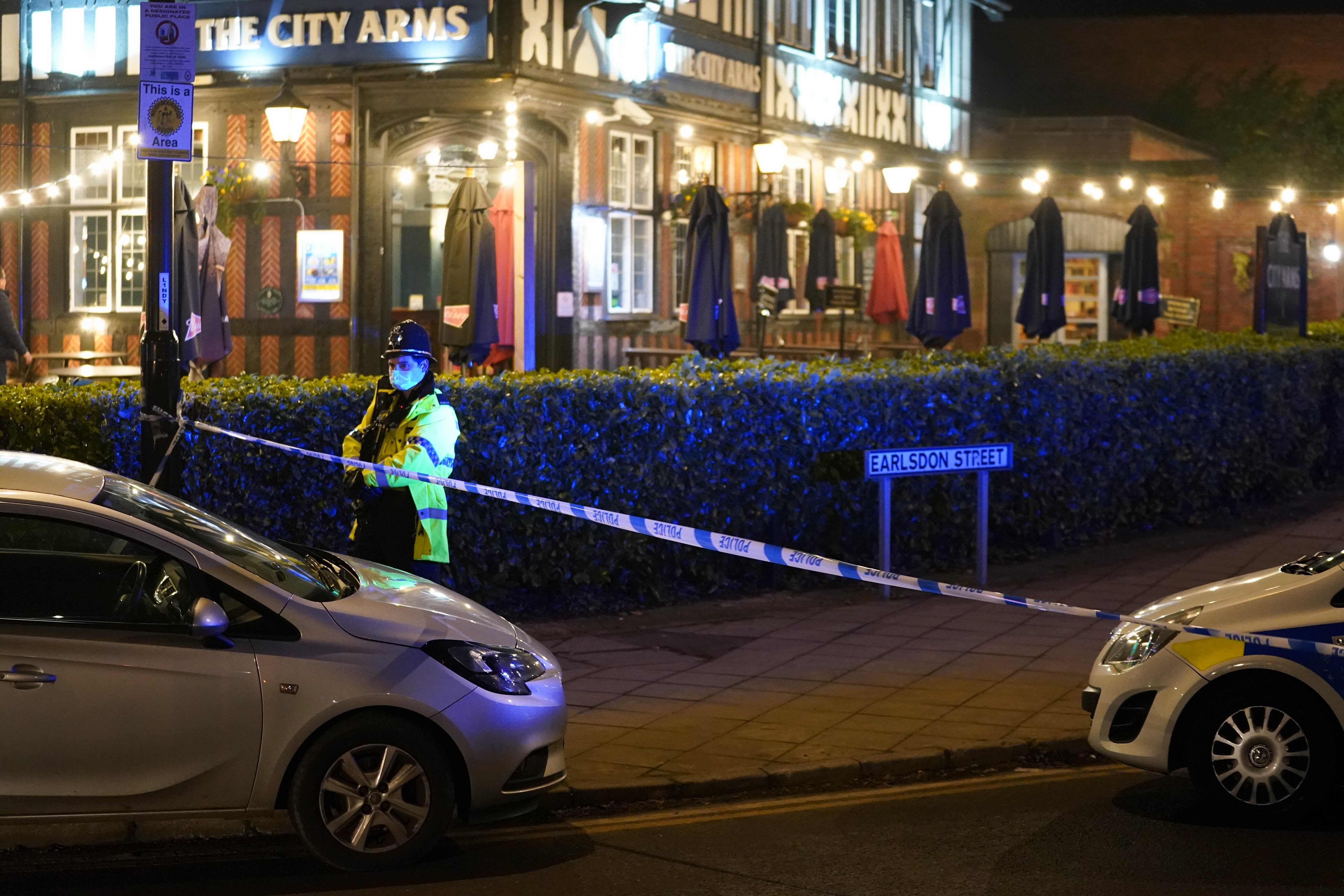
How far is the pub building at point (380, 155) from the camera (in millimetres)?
18266

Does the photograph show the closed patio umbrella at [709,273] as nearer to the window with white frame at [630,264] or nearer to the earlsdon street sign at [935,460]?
the window with white frame at [630,264]

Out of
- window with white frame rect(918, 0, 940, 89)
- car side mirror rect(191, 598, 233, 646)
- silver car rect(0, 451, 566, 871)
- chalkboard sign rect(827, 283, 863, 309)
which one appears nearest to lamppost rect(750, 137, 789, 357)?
chalkboard sign rect(827, 283, 863, 309)

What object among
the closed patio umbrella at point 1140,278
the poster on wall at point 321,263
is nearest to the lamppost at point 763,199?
the closed patio umbrella at point 1140,278

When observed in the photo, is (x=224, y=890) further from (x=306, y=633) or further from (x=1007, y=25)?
(x=1007, y=25)

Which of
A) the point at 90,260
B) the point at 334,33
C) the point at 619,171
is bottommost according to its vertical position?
the point at 90,260

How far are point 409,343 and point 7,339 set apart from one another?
7.71 meters

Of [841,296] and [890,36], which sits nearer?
[841,296]

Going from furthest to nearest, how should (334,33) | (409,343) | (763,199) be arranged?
(763,199) → (334,33) → (409,343)

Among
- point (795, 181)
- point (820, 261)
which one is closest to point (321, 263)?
point (820, 261)

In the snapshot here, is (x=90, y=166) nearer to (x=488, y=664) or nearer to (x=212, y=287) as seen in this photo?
(x=212, y=287)

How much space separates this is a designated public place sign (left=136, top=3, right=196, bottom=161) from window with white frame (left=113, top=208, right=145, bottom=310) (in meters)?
11.4

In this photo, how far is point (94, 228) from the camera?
778 inches

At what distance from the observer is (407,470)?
8367mm

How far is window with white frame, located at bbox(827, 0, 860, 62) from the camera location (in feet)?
81.8
